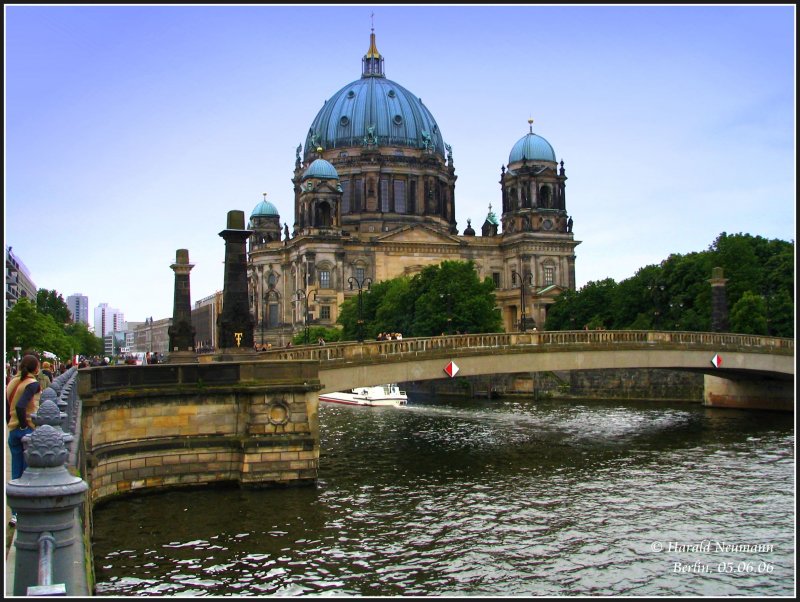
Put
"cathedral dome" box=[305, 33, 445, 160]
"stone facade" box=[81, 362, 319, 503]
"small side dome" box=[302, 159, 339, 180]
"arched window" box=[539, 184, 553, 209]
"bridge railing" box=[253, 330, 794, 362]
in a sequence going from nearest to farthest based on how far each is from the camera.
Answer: "stone facade" box=[81, 362, 319, 503] < "bridge railing" box=[253, 330, 794, 362] < "small side dome" box=[302, 159, 339, 180] < "arched window" box=[539, 184, 553, 209] < "cathedral dome" box=[305, 33, 445, 160]

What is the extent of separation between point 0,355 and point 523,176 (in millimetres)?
113150

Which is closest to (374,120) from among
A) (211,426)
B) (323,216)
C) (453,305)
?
(323,216)

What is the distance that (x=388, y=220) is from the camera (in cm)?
12838

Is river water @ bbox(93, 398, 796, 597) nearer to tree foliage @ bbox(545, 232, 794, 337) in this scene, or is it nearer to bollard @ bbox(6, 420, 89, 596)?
bollard @ bbox(6, 420, 89, 596)

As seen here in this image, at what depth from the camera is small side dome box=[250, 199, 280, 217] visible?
14475cm

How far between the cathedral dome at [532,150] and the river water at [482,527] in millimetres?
85210

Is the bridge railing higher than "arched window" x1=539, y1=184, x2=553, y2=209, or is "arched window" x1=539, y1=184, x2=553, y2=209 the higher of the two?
"arched window" x1=539, y1=184, x2=553, y2=209

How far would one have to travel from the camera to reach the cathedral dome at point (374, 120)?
12988cm

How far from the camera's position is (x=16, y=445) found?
11.9 m

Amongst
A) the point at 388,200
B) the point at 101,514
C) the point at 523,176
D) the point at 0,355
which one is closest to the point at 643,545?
the point at 101,514

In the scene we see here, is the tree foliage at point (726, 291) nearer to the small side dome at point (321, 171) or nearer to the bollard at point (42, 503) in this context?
the small side dome at point (321, 171)

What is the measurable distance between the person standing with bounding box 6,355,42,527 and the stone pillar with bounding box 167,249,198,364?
28803mm

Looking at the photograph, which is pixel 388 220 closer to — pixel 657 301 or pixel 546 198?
pixel 546 198

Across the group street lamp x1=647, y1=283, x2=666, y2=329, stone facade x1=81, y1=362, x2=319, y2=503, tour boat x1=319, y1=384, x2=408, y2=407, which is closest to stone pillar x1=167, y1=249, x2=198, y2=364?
stone facade x1=81, y1=362, x2=319, y2=503
